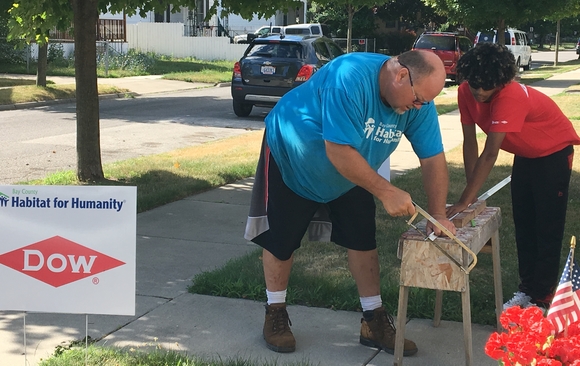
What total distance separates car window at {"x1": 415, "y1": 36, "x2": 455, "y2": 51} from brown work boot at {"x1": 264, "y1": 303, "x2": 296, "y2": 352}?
79.0ft

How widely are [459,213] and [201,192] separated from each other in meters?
4.80

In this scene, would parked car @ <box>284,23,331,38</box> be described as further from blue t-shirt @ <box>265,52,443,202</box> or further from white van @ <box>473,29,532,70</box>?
blue t-shirt @ <box>265,52,443,202</box>

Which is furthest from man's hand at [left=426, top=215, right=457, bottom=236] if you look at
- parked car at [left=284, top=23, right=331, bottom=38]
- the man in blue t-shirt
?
parked car at [left=284, top=23, right=331, bottom=38]

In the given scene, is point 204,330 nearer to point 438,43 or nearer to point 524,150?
point 524,150

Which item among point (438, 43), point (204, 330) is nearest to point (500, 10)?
point (438, 43)

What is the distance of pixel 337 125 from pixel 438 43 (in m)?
25.0

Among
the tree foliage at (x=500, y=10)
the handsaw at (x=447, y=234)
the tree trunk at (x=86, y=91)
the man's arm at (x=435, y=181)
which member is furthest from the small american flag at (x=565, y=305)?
the tree foliage at (x=500, y=10)

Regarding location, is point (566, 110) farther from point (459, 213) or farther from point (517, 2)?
point (459, 213)

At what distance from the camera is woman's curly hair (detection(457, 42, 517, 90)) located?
403 cm

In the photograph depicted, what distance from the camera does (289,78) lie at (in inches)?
597

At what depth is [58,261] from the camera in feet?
11.9

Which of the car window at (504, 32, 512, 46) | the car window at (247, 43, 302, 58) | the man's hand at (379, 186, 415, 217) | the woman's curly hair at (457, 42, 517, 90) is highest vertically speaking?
the car window at (504, 32, 512, 46)

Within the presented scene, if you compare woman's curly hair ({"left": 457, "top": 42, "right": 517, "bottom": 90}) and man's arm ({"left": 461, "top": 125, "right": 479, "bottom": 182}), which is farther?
man's arm ({"left": 461, "top": 125, "right": 479, "bottom": 182})

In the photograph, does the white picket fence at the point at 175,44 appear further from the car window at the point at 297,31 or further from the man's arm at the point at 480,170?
the man's arm at the point at 480,170
